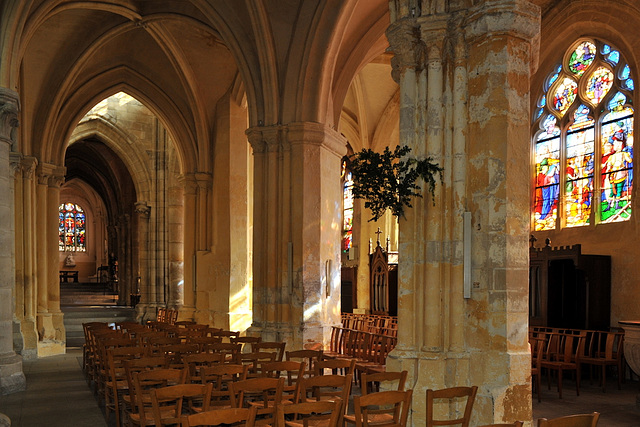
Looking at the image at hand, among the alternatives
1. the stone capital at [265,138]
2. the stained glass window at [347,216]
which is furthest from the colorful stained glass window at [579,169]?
the stained glass window at [347,216]

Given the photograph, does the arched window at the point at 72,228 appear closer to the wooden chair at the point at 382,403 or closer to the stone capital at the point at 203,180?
the stone capital at the point at 203,180

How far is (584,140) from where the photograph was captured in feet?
49.5

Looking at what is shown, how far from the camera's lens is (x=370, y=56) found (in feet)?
Answer: 49.0

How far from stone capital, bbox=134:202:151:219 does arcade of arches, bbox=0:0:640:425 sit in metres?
0.30

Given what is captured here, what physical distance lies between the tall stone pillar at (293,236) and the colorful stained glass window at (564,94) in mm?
5809

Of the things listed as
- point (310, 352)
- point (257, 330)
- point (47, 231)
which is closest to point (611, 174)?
point (257, 330)

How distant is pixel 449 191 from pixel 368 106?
48.6 feet

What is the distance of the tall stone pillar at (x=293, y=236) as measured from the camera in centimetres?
1255

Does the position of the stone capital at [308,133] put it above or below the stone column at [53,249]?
above

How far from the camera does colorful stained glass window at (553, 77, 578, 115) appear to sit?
1545cm

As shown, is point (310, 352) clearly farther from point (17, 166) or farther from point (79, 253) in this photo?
point (79, 253)

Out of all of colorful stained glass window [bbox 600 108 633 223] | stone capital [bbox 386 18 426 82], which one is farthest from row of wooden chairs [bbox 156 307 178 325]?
stone capital [bbox 386 18 426 82]

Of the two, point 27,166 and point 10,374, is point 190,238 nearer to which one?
point 27,166

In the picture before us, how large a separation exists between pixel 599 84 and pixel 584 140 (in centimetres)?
122
